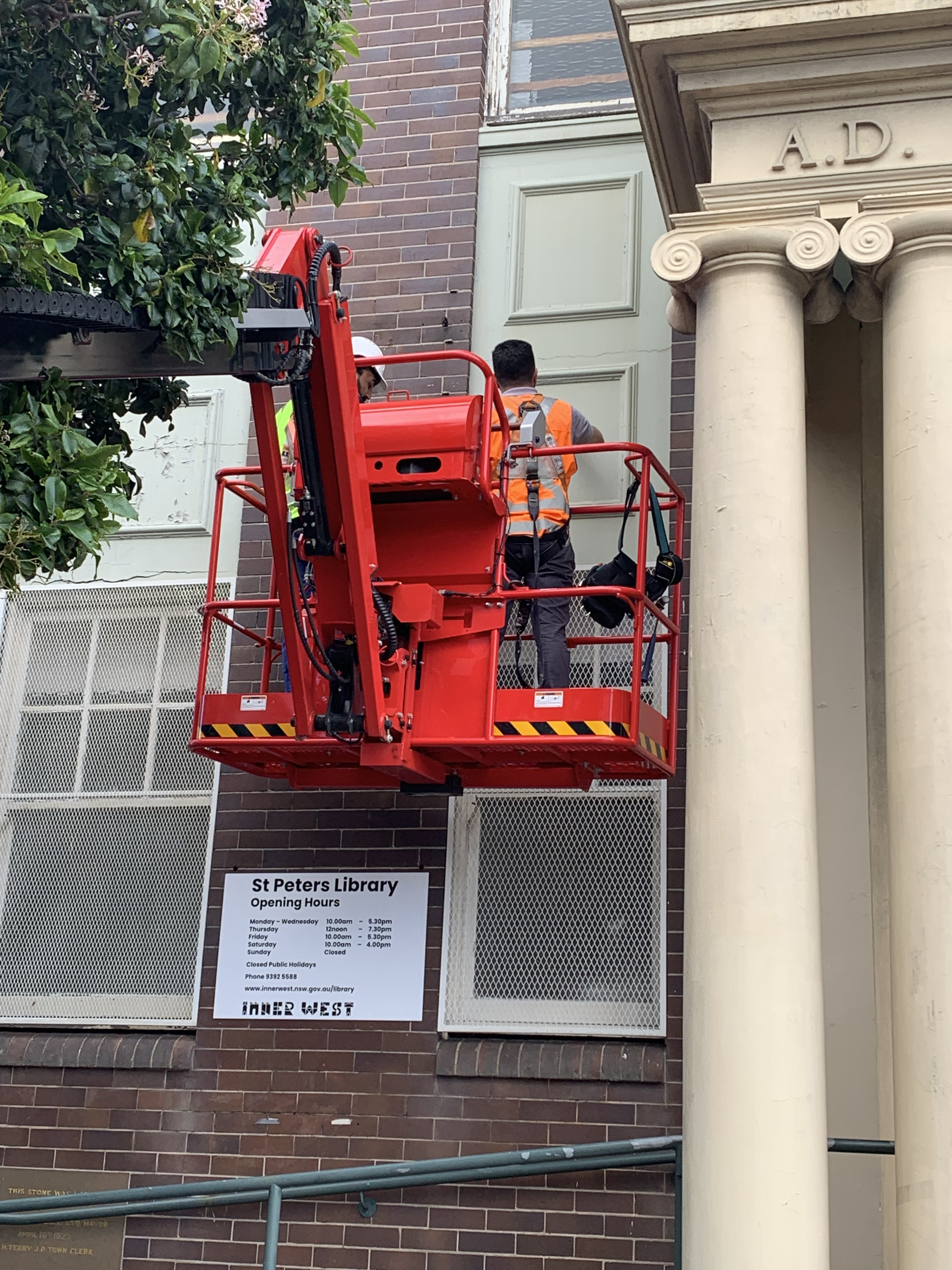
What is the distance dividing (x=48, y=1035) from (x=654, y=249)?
5.22 m

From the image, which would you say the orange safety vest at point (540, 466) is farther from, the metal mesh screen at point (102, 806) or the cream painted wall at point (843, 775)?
the metal mesh screen at point (102, 806)

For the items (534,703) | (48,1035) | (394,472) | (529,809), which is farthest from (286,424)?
(48,1035)

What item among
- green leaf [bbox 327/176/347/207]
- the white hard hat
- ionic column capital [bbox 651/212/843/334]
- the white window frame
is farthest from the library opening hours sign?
the white window frame

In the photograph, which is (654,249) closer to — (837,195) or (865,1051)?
(837,195)

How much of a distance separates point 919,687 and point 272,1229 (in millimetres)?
3592

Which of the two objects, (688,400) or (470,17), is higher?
(470,17)

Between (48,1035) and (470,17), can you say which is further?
(470,17)

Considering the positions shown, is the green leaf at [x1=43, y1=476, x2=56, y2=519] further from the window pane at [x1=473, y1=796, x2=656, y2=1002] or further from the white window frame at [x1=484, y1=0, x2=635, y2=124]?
the white window frame at [x1=484, y1=0, x2=635, y2=124]

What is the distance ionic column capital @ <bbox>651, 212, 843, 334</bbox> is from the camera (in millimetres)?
6227

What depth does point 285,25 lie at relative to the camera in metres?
5.41

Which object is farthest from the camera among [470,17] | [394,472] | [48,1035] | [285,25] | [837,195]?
[470,17]

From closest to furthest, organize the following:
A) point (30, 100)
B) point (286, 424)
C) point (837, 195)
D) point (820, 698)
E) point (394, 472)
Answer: point (30, 100)
point (837, 195)
point (394, 472)
point (286, 424)
point (820, 698)

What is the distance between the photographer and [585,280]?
9.01 m

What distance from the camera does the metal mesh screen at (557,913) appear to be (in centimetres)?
766
